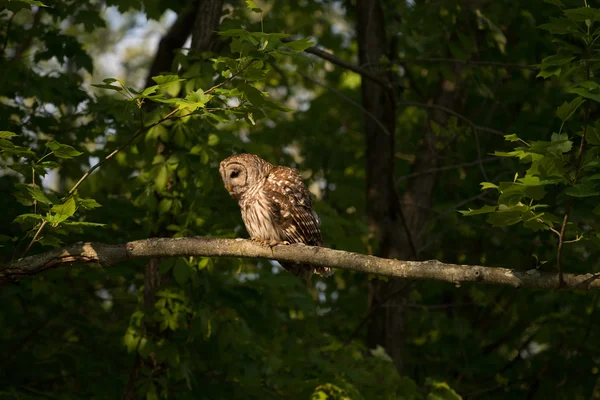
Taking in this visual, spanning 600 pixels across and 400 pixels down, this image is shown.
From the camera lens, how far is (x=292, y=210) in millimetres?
6137

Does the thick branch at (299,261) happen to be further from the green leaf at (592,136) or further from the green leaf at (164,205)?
the green leaf at (164,205)

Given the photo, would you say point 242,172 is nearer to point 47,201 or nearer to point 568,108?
point 47,201

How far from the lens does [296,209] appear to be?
20.2ft

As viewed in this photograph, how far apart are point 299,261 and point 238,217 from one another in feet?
9.81

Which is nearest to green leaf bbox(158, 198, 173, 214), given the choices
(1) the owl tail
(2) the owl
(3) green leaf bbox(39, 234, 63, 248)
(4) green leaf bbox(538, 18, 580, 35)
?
(2) the owl

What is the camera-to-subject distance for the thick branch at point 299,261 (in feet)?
12.6

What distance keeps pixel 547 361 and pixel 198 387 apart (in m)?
4.72

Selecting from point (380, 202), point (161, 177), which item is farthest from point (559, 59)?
point (380, 202)

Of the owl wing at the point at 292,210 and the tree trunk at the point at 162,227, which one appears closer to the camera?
the owl wing at the point at 292,210

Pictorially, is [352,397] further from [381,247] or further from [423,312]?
[423,312]

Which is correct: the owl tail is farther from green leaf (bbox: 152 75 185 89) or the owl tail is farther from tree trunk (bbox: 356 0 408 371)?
tree trunk (bbox: 356 0 408 371)

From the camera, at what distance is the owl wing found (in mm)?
6137

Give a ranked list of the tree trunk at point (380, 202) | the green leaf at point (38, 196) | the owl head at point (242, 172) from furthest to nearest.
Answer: the tree trunk at point (380, 202)
the owl head at point (242, 172)
the green leaf at point (38, 196)

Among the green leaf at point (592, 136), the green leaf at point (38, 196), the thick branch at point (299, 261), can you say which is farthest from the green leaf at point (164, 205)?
the green leaf at point (592, 136)
